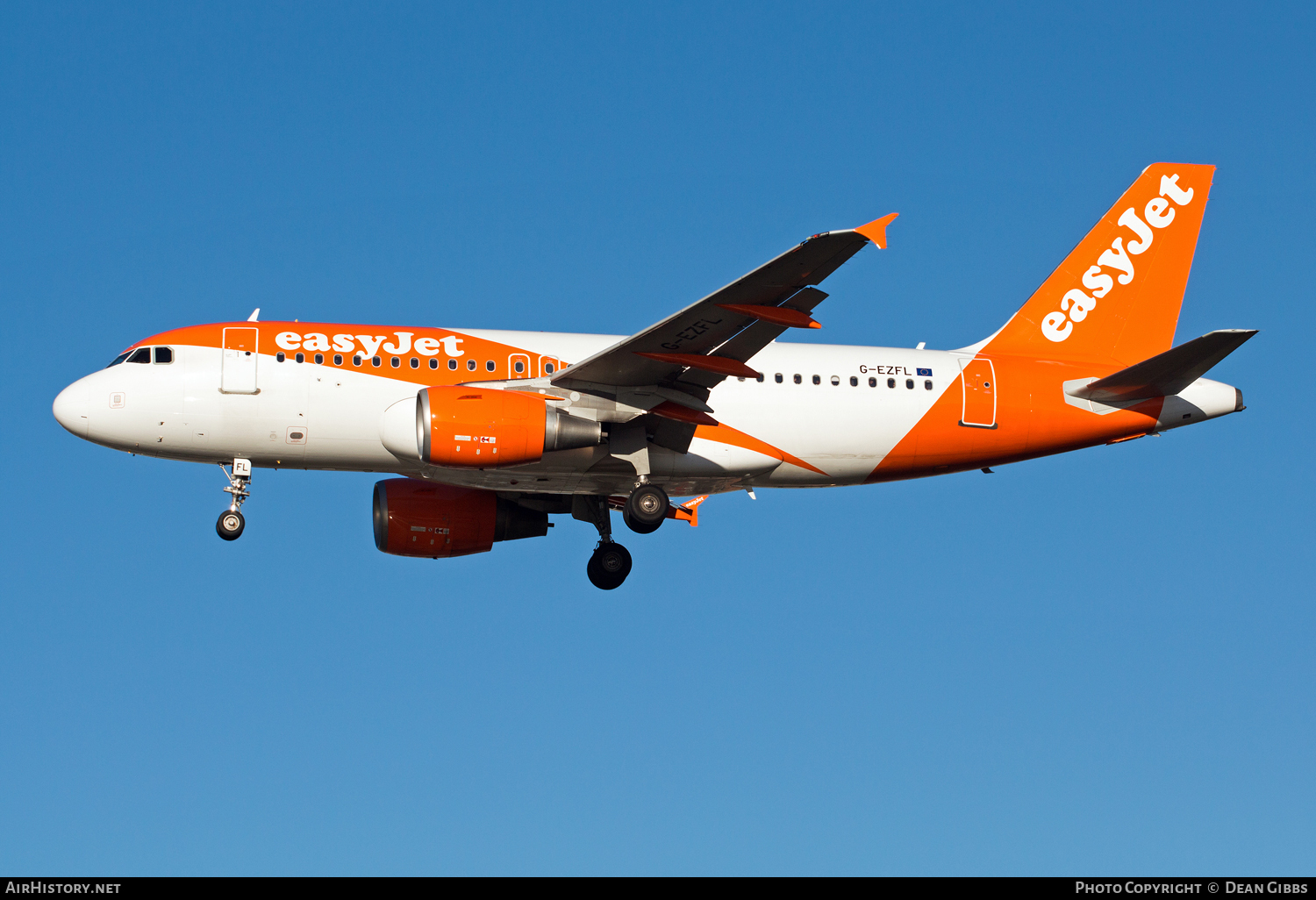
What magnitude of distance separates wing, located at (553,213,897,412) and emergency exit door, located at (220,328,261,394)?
19.9 ft

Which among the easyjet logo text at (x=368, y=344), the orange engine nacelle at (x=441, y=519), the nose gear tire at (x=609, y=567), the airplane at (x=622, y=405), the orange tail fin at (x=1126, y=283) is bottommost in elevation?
the nose gear tire at (x=609, y=567)

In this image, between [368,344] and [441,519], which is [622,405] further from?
[441,519]

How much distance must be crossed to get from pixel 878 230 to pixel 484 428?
8.62 meters

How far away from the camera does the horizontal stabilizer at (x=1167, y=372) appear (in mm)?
29312

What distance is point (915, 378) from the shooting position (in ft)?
105

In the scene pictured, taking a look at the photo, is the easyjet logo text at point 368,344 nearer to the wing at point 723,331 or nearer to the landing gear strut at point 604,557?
the wing at point 723,331

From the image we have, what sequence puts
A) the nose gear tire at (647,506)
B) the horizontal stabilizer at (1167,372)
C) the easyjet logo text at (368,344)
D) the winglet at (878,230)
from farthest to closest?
the nose gear tire at (647,506), the easyjet logo text at (368,344), the horizontal stabilizer at (1167,372), the winglet at (878,230)

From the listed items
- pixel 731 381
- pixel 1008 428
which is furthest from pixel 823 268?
pixel 1008 428

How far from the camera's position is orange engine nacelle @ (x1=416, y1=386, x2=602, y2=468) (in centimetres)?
2805

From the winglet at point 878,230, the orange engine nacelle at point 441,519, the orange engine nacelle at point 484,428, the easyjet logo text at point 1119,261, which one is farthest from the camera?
the easyjet logo text at point 1119,261

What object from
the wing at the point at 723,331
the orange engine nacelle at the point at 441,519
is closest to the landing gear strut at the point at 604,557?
the orange engine nacelle at the point at 441,519

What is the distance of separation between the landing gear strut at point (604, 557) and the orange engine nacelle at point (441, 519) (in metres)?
1.53

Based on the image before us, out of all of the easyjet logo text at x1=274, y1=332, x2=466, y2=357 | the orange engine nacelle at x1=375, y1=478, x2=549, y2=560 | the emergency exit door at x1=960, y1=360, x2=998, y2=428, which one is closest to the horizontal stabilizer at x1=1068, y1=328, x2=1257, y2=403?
the emergency exit door at x1=960, y1=360, x2=998, y2=428

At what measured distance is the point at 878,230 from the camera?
77.5 ft
